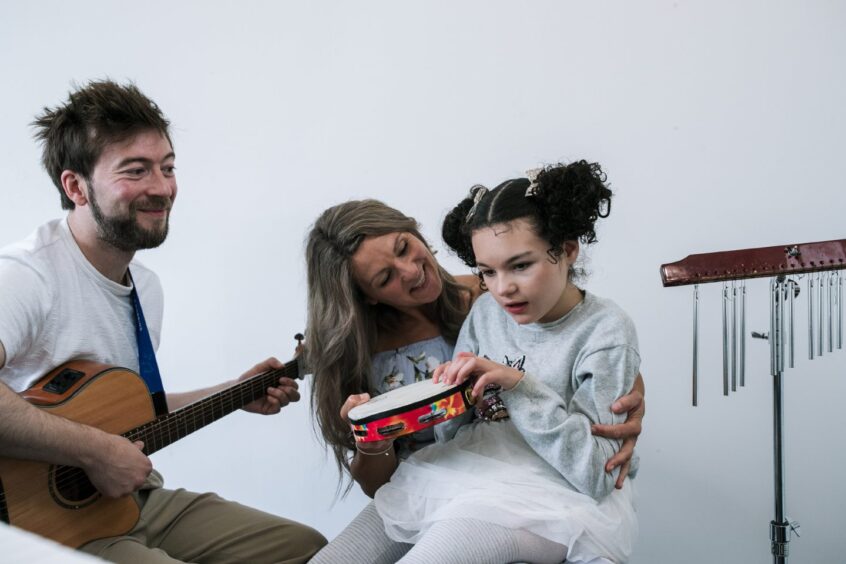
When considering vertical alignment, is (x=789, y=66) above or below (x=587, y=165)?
above

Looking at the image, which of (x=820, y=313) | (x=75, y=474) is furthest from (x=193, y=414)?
(x=820, y=313)

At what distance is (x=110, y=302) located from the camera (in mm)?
1652

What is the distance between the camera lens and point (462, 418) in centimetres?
150

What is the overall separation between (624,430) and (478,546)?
1.13 ft

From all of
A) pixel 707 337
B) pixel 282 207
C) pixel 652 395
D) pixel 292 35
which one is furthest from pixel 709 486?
pixel 292 35

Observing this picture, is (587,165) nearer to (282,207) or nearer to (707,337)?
(707,337)

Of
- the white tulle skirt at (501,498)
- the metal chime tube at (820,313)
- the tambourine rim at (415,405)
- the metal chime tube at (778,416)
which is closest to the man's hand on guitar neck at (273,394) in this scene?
the white tulle skirt at (501,498)

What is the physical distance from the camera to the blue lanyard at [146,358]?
1673 millimetres

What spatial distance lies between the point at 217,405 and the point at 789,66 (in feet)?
5.69

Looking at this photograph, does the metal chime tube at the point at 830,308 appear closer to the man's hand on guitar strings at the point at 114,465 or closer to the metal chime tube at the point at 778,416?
the metal chime tube at the point at 778,416

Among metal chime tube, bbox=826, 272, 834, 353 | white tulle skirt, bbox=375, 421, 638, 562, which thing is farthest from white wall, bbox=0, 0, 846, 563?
white tulle skirt, bbox=375, 421, 638, 562

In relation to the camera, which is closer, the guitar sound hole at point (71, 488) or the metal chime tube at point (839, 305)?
the guitar sound hole at point (71, 488)

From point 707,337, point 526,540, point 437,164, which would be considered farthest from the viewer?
point 437,164

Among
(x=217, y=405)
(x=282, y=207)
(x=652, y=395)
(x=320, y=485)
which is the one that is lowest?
(x=320, y=485)
